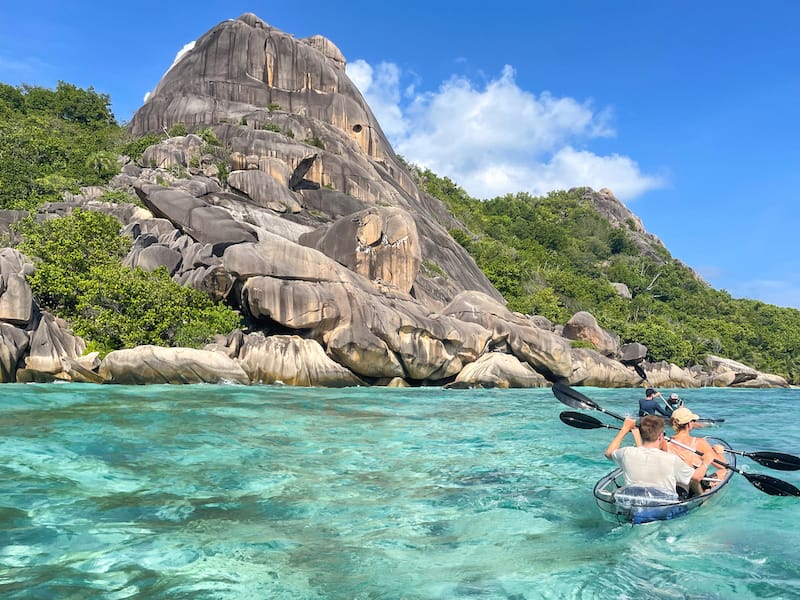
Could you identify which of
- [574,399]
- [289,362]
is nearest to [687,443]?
[574,399]

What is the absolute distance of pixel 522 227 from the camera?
67.2 metres

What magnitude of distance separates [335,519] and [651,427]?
3373mm

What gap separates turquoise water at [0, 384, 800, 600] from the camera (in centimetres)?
468

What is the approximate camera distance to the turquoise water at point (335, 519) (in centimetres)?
468

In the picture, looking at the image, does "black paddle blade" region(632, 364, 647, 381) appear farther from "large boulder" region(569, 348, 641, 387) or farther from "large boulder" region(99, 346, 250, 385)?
"large boulder" region(99, 346, 250, 385)

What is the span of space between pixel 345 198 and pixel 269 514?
32575mm

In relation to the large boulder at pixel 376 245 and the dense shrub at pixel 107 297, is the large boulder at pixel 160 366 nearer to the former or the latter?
the dense shrub at pixel 107 297

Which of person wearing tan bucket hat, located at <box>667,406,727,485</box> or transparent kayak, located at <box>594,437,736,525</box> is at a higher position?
person wearing tan bucket hat, located at <box>667,406,727,485</box>

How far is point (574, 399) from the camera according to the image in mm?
8984

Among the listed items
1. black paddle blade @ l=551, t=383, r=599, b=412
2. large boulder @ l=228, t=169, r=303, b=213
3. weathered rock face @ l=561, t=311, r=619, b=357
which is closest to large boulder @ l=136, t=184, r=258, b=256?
large boulder @ l=228, t=169, r=303, b=213

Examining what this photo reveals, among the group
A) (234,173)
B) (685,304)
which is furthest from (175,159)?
(685,304)

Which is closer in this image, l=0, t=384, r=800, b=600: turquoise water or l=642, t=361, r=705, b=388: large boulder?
l=0, t=384, r=800, b=600: turquoise water

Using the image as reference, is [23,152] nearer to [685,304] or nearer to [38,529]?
[38,529]

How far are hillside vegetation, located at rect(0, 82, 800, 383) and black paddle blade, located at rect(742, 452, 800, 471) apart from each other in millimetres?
16959
